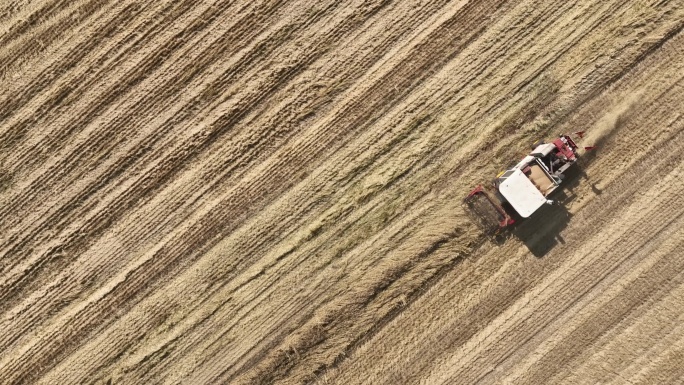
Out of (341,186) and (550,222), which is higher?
(341,186)

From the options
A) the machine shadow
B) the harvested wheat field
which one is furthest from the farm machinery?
the harvested wheat field

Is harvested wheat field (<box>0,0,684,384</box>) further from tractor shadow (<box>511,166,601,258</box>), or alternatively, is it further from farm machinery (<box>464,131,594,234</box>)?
farm machinery (<box>464,131,594,234</box>)

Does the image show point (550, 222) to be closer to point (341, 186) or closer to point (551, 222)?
point (551, 222)

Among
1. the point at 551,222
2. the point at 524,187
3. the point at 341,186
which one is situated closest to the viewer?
the point at 524,187

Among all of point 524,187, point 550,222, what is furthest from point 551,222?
point 524,187

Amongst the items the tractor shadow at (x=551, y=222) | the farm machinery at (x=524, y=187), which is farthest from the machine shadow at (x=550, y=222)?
the farm machinery at (x=524, y=187)

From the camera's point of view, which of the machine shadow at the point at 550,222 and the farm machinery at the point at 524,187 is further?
the machine shadow at the point at 550,222

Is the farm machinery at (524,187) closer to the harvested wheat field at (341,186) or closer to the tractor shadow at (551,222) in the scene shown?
the tractor shadow at (551,222)
